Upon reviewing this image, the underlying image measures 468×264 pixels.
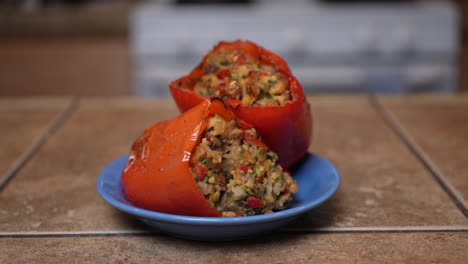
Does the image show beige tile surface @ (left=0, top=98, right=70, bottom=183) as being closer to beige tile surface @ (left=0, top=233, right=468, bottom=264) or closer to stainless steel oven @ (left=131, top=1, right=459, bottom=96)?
beige tile surface @ (left=0, top=233, right=468, bottom=264)

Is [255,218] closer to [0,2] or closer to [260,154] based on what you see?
[260,154]

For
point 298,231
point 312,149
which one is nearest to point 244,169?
point 298,231

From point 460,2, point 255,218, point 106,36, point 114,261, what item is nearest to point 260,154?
point 255,218

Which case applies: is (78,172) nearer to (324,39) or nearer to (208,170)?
(208,170)

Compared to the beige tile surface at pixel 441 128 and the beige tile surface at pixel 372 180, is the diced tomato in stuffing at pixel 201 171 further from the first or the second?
the beige tile surface at pixel 441 128

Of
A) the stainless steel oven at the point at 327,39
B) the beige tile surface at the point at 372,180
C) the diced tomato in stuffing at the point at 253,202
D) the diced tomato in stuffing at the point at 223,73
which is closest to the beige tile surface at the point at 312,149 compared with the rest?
the beige tile surface at the point at 372,180

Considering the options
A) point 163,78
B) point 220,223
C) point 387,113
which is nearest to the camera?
point 220,223

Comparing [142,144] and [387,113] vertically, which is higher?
[142,144]
